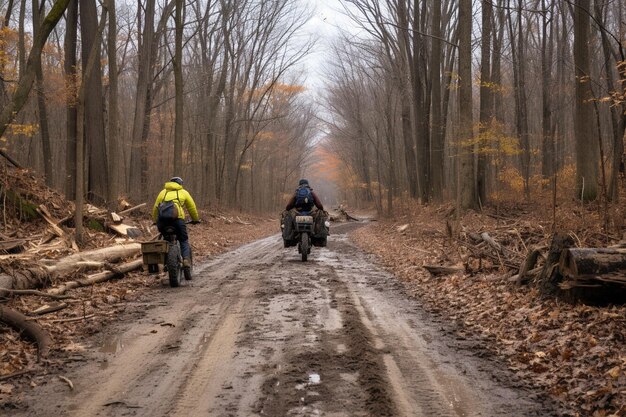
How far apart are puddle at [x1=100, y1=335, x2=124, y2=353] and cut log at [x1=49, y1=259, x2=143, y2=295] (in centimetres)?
247

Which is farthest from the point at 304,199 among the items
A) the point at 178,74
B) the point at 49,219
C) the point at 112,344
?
the point at 178,74

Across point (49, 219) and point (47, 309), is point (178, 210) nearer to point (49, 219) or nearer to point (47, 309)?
point (47, 309)

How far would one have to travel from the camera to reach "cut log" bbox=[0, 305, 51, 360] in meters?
5.66

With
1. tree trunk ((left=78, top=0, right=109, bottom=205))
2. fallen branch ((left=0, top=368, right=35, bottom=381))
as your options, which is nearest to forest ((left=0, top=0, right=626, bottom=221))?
tree trunk ((left=78, top=0, right=109, bottom=205))

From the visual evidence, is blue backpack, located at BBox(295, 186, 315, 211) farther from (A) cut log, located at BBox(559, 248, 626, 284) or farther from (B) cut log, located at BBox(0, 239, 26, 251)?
(A) cut log, located at BBox(559, 248, 626, 284)

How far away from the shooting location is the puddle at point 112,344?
5613 millimetres

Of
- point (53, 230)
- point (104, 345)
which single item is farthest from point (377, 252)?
point (104, 345)

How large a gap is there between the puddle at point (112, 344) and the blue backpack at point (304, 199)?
783cm

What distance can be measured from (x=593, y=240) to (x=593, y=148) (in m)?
8.26

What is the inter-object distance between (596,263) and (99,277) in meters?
7.71

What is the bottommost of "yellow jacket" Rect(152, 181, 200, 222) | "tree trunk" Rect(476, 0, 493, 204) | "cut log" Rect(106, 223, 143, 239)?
"cut log" Rect(106, 223, 143, 239)

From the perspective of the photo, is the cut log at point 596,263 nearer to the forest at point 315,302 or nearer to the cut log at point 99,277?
the forest at point 315,302

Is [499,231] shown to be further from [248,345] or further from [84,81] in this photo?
[84,81]

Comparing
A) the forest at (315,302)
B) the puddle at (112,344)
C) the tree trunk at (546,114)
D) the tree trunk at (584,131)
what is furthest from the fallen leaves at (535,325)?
the tree trunk at (546,114)
